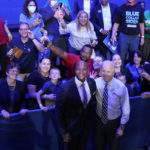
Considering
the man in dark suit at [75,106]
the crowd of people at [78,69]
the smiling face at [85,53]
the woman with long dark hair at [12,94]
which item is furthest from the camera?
the smiling face at [85,53]

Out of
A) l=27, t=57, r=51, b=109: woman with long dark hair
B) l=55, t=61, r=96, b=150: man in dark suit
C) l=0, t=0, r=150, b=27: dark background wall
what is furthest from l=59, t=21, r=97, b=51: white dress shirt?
l=0, t=0, r=150, b=27: dark background wall

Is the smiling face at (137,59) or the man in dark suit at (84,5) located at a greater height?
the man in dark suit at (84,5)

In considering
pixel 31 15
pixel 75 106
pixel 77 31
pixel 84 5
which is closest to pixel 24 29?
pixel 31 15

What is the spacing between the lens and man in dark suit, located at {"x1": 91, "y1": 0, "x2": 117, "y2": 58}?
231 inches

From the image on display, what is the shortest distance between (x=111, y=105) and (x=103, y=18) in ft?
10.0

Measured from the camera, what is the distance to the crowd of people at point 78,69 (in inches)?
124

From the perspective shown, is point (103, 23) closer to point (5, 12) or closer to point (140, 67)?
point (140, 67)

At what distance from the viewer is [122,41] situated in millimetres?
6016

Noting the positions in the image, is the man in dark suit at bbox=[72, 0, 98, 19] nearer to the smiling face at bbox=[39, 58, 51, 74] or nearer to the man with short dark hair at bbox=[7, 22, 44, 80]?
the man with short dark hair at bbox=[7, 22, 44, 80]

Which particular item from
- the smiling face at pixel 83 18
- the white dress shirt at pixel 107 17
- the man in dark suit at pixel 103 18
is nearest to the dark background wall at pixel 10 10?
the man in dark suit at pixel 103 18

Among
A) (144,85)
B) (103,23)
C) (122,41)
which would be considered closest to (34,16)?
(103,23)

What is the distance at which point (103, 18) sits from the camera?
5.94 meters

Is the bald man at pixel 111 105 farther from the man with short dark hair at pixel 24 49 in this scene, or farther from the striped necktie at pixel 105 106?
the man with short dark hair at pixel 24 49

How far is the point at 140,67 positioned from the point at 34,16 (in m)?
2.31
